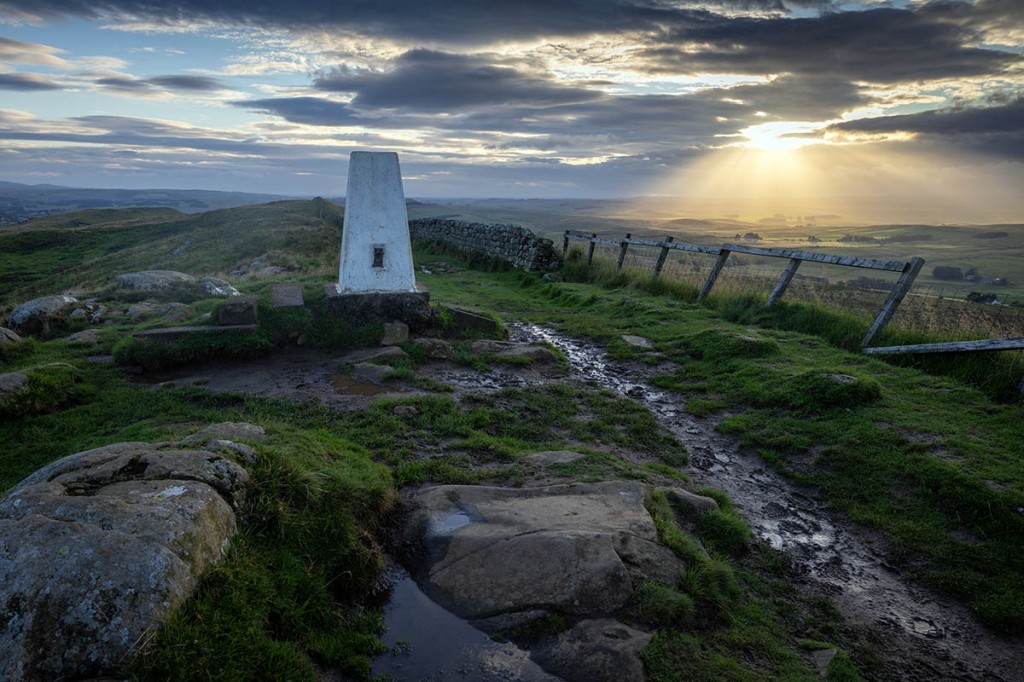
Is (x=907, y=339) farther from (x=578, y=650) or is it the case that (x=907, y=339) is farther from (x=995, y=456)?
(x=578, y=650)

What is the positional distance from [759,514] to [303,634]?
4.40 m

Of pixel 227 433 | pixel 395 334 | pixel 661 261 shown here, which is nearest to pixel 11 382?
pixel 227 433

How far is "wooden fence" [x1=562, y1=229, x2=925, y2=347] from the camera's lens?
9.84 meters

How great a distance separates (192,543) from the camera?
3258 millimetres

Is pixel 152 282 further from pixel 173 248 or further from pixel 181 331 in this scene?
pixel 173 248

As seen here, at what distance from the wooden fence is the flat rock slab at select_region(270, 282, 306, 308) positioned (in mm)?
9580

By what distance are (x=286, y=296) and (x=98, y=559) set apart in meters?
→ 8.35

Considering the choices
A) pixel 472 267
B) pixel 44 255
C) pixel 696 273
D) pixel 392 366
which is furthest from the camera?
pixel 44 255

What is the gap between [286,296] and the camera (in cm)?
1072

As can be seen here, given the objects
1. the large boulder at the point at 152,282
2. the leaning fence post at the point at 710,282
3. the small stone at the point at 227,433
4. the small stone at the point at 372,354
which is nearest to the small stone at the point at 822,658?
the small stone at the point at 227,433

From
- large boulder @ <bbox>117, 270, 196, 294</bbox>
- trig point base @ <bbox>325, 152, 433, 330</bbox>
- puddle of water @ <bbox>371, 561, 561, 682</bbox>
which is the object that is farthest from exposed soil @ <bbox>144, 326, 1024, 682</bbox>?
large boulder @ <bbox>117, 270, 196, 294</bbox>

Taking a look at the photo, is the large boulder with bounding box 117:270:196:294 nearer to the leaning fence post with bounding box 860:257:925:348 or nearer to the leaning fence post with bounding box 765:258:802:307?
the leaning fence post with bounding box 765:258:802:307

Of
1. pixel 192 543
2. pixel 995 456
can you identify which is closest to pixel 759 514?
pixel 995 456

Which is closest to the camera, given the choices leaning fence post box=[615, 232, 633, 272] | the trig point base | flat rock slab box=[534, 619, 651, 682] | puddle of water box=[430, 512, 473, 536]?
flat rock slab box=[534, 619, 651, 682]
